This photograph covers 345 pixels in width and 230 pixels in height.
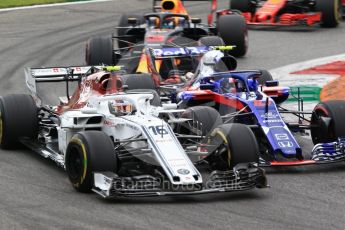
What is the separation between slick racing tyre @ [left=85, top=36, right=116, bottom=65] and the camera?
71.4ft

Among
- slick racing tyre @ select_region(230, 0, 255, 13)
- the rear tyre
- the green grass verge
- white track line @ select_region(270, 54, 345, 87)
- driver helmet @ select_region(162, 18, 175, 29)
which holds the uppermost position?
driver helmet @ select_region(162, 18, 175, 29)

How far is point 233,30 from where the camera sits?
23.7m

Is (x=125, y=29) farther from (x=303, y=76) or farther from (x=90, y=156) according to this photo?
(x=90, y=156)

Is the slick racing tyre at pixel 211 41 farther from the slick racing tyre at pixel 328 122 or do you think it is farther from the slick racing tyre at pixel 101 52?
the slick racing tyre at pixel 328 122

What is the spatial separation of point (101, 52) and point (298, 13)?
24.5ft

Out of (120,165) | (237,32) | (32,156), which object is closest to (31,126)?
(32,156)

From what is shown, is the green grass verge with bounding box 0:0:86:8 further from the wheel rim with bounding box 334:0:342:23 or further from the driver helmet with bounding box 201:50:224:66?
the driver helmet with bounding box 201:50:224:66

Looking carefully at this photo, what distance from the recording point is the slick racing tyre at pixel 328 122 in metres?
14.4

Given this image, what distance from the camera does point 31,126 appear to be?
49.3 ft

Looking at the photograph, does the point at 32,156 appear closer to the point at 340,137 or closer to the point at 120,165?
the point at 120,165

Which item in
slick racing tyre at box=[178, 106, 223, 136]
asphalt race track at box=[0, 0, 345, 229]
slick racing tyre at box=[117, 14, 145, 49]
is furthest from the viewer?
slick racing tyre at box=[117, 14, 145, 49]

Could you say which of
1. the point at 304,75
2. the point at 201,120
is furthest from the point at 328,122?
the point at 304,75

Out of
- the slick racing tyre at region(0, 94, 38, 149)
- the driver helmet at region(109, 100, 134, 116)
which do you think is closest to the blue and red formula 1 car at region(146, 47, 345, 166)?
the driver helmet at region(109, 100, 134, 116)

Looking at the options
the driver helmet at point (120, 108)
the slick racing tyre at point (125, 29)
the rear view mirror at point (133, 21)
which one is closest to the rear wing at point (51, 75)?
the driver helmet at point (120, 108)
